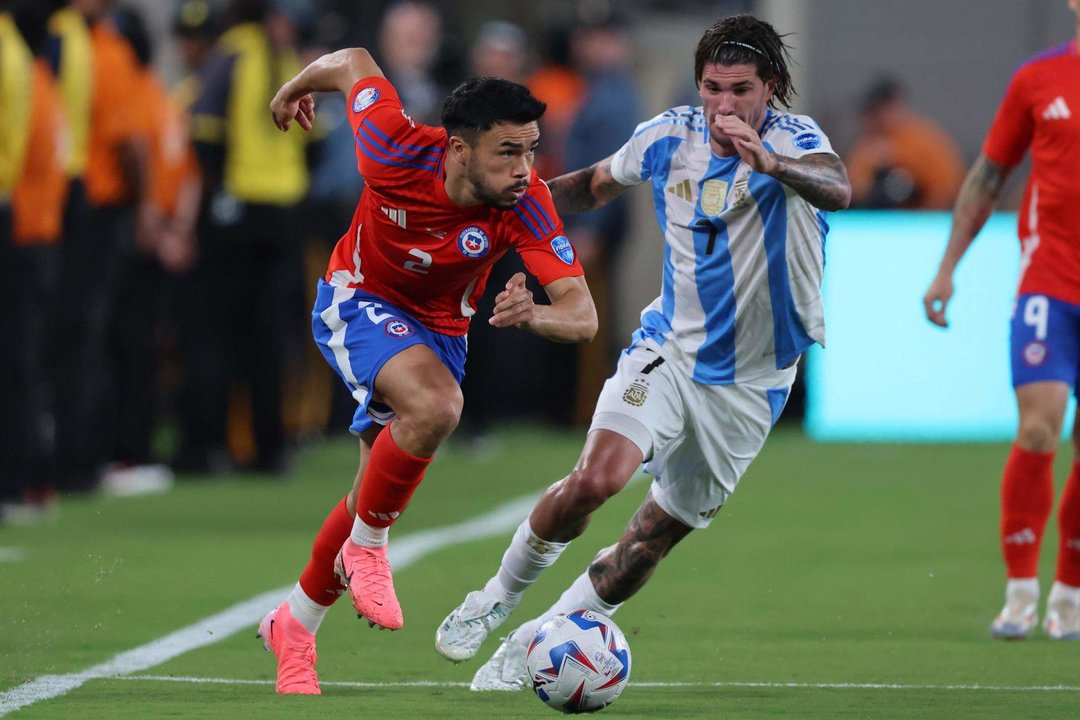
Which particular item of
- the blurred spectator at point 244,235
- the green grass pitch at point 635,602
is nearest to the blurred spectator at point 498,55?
the blurred spectator at point 244,235

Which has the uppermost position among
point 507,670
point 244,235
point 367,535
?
point 367,535

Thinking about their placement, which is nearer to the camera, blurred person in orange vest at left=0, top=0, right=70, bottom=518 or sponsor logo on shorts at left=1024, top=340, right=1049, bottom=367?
sponsor logo on shorts at left=1024, top=340, right=1049, bottom=367

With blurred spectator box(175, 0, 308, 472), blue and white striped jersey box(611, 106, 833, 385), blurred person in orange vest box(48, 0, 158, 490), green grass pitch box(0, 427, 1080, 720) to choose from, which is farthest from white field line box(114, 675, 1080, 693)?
blurred spectator box(175, 0, 308, 472)

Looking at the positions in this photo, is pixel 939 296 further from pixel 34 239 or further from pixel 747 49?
→ pixel 34 239

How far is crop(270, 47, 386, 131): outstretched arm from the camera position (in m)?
6.88

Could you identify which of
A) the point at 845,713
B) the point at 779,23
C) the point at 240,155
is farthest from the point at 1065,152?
the point at 779,23

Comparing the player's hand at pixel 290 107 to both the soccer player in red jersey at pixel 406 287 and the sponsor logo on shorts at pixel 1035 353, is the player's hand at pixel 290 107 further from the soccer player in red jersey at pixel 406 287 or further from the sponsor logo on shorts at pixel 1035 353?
the sponsor logo on shorts at pixel 1035 353

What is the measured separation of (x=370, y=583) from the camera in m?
6.29

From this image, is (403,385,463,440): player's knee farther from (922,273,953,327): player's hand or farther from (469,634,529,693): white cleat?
(922,273,953,327): player's hand

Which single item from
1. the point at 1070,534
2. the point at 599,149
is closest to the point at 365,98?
the point at 1070,534

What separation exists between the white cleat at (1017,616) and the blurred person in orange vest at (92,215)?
6246 millimetres

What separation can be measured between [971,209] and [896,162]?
396 inches

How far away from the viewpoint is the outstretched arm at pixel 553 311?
5.59m

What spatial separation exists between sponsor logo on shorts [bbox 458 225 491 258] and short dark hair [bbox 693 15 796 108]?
0.87 metres
